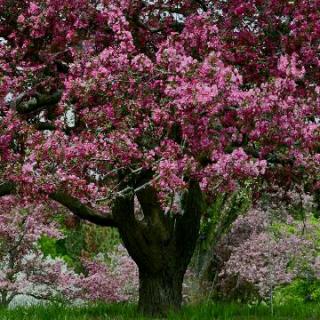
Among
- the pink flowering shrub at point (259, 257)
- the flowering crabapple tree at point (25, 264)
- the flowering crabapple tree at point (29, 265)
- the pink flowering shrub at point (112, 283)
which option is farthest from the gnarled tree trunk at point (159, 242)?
the pink flowering shrub at point (259, 257)

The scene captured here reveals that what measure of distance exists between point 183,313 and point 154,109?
395 cm

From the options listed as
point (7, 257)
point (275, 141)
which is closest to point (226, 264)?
point (7, 257)

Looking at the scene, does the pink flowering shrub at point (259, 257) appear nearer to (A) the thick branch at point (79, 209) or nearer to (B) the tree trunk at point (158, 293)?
(B) the tree trunk at point (158, 293)

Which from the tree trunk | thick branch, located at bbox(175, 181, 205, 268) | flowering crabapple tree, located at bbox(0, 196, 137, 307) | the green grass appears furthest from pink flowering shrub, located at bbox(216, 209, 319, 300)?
the tree trunk

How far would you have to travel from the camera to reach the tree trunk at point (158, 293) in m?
11.4

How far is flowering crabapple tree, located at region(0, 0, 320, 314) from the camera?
27.6 ft

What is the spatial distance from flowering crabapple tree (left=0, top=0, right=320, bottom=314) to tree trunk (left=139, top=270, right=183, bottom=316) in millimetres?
20

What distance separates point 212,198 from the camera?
54.7 feet

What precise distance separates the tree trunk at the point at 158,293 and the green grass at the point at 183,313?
24cm

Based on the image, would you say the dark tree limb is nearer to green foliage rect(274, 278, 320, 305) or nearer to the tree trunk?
the tree trunk

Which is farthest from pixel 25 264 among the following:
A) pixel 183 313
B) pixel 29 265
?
pixel 183 313

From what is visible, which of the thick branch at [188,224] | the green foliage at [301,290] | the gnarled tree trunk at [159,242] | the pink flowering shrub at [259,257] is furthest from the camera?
the green foliage at [301,290]

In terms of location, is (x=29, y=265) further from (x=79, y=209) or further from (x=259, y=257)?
(x=259, y=257)

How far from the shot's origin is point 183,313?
35.4 ft
